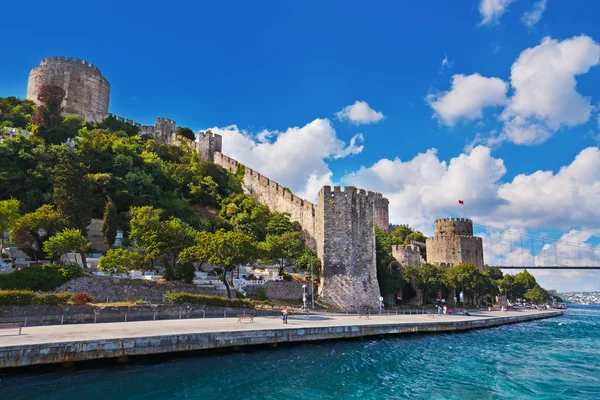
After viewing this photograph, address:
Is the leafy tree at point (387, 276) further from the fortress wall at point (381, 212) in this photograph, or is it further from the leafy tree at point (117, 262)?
the fortress wall at point (381, 212)

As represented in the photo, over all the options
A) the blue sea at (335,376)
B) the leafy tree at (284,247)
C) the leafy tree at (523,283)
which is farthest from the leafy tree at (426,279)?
the leafy tree at (523,283)

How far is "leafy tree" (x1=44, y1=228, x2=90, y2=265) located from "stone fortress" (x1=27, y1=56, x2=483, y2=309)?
16.7 m

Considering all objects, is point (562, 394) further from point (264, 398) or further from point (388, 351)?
point (264, 398)

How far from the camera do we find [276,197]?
47.2 m

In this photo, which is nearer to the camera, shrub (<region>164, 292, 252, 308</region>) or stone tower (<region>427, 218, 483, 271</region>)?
shrub (<region>164, 292, 252, 308</region>)

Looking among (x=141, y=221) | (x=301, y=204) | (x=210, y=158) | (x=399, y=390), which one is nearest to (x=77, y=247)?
(x=141, y=221)

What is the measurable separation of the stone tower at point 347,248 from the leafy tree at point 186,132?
34660mm

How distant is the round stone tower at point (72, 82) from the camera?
53969 mm

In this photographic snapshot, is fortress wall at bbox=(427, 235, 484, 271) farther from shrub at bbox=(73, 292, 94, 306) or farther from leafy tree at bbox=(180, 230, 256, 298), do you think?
shrub at bbox=(73, 292, 94, 306)

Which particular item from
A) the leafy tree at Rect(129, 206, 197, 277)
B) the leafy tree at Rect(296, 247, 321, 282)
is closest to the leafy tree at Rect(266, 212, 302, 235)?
the leafy tree at Rect(296, 247, 321, 282)

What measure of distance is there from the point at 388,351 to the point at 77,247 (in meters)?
17.7

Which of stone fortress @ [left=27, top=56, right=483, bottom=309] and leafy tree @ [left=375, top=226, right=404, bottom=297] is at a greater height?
stone fortress @ [left=27, top=56, right=483, bottom=309]

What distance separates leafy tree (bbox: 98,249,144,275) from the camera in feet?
76.9

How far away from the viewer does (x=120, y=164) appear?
37500mm
